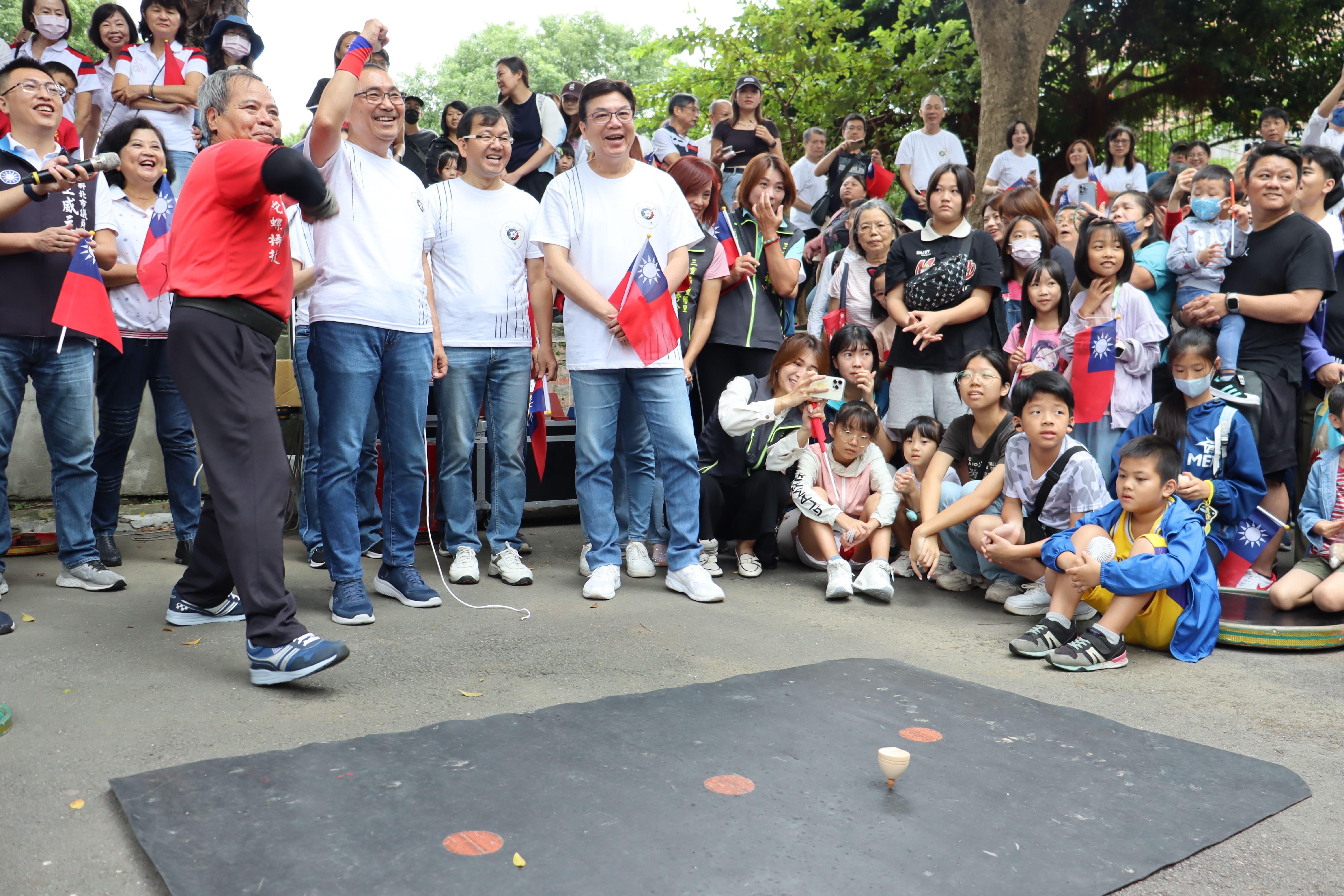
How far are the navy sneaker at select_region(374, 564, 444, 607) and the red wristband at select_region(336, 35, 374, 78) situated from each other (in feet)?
6.07

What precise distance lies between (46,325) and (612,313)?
2161 millimetres

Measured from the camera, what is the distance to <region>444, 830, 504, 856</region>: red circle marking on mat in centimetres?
207

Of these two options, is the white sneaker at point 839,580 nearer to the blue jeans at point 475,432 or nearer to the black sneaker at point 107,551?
the blue jeans at point 475,432

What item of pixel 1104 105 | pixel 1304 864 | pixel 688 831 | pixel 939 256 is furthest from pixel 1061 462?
pixel 1104 105

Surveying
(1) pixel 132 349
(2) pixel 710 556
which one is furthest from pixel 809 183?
(1) pixel 132 349

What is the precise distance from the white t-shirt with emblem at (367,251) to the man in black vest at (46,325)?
0.94m

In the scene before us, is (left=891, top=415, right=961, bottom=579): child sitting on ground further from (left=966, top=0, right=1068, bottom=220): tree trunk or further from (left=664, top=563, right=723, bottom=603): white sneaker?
(left=966, top=0, right=1068, bottom=220): tree trunk

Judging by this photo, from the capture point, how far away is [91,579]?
423 cm

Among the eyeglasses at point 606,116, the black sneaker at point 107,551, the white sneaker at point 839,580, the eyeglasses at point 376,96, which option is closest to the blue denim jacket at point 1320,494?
the white sneaker at point 839,580

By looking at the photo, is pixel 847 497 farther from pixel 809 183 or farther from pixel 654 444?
pixel 809 183

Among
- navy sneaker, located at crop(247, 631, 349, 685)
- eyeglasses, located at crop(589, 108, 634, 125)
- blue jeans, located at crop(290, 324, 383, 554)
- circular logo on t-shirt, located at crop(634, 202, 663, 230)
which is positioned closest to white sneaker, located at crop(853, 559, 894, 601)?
circular logo on t-shirt, located at crop(634, 202, 663, 230)

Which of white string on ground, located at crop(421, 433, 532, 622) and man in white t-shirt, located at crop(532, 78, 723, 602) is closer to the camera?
white string on ground, located at crop(421, 433, 532, 622)

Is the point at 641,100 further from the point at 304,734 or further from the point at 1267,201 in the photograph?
the point at 304,734

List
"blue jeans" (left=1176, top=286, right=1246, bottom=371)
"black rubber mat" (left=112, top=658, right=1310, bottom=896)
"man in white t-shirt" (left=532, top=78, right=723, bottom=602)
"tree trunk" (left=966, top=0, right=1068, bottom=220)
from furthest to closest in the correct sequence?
"tree trunk" (left=966, top=0, right=1068, bottom=220) → "blue jeans" (left=1176, top=286, right=1246, bottom=371) → "man in white t-shirt" (left=532, top=78, right=723, bottom=602) → "black rubber mat" (left=112, top=658, right=1310, bottom=896)
